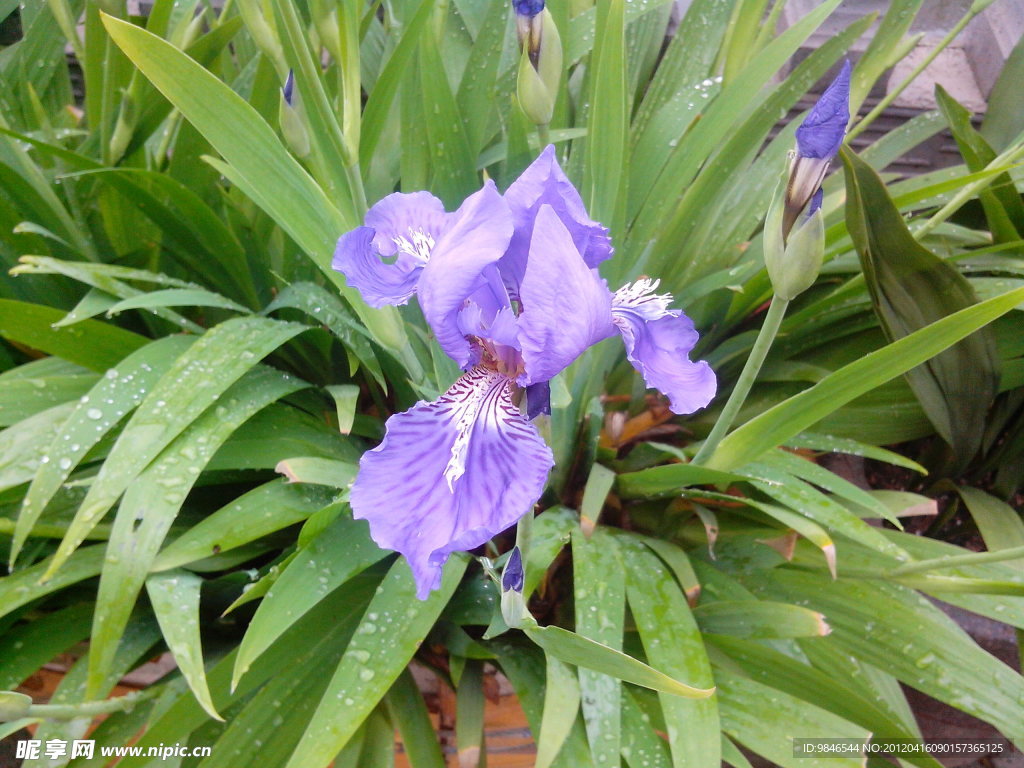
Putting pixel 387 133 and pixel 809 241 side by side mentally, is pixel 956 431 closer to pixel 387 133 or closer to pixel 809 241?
pixel 809 241

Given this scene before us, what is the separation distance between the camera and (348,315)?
35.2 inches

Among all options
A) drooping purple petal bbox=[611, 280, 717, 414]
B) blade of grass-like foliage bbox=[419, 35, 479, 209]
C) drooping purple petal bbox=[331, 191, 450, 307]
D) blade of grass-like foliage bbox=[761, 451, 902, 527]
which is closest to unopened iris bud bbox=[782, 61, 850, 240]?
drooping purple petal bbox=[611, 280, 717, 414]

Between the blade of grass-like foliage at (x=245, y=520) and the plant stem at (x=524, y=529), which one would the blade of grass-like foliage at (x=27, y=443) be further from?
the plant stem at (x=524, y=529)

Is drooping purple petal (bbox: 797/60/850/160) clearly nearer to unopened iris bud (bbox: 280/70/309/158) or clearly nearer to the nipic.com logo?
unopened iris bud (bbox: 280/70/309/158)

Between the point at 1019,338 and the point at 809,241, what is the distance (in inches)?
24.6

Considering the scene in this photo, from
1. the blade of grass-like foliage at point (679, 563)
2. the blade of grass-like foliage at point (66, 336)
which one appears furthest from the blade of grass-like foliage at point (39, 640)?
the blade of grass-like foliage at point (679, 563)

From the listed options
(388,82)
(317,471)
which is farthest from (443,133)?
(317,471)

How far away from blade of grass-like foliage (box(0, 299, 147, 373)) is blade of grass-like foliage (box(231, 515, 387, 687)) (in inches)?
14.0

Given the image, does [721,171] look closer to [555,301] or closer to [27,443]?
[555,301]

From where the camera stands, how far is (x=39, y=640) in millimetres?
807

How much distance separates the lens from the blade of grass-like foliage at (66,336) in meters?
0.80

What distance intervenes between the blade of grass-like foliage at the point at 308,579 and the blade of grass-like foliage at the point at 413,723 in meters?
0.16

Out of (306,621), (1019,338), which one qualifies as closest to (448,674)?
(306,621)

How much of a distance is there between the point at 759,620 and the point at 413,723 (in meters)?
0.39
